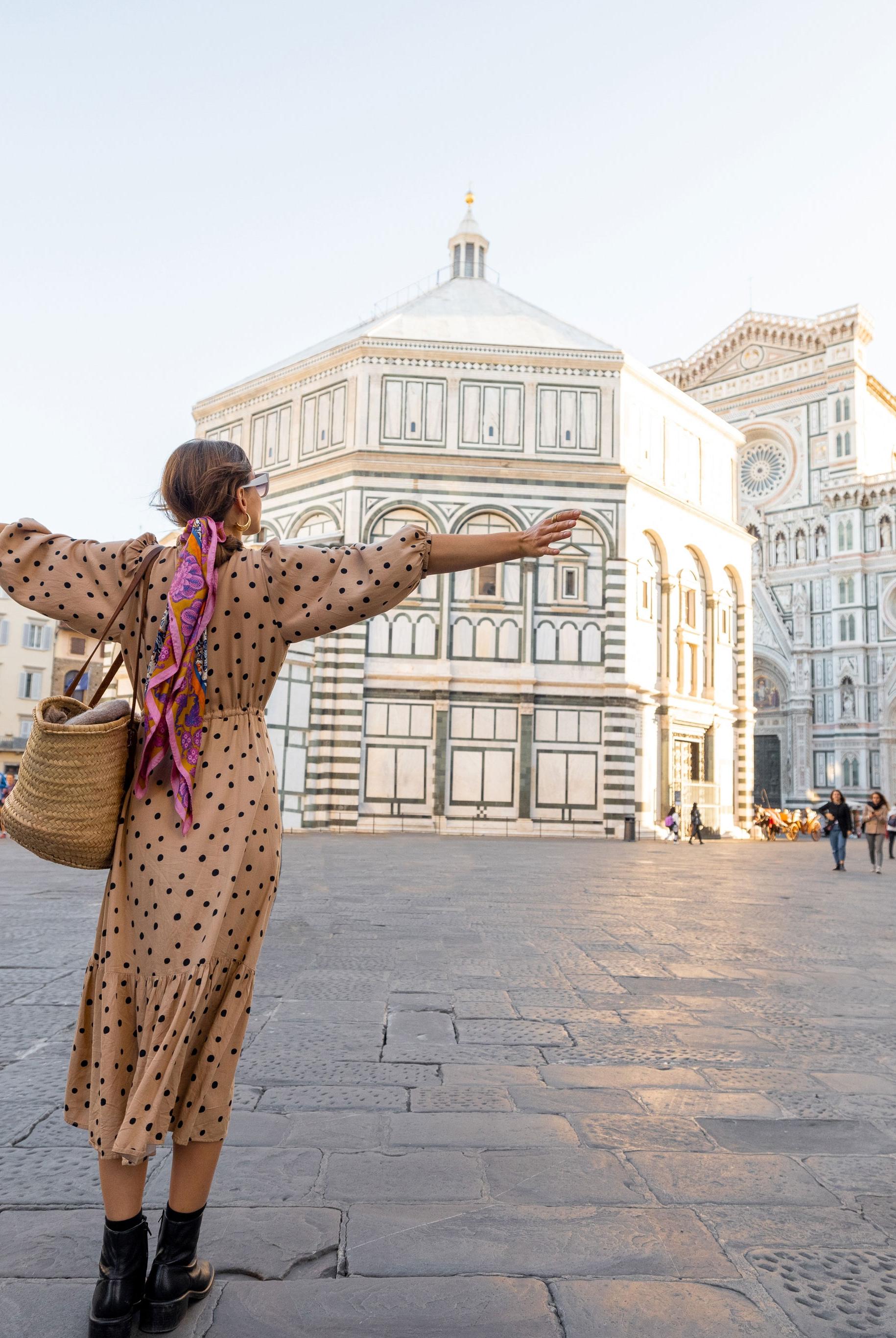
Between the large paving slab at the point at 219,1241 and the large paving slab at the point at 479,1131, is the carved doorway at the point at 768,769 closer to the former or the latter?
the large paving slab at the point at 479,1131

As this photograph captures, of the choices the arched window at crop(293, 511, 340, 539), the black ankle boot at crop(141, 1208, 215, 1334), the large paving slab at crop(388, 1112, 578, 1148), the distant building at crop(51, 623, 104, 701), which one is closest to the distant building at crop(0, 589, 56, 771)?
the distant building at crop(51, 623, 104, 701)

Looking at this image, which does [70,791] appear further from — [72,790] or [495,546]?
[495,546]

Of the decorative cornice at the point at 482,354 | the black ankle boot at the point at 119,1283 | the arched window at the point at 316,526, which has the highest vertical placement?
the decorative cornice at the point at 482,354

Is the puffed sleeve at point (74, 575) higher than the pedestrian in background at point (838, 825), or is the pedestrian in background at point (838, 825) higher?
the puffed sleeve at point (74, 575)

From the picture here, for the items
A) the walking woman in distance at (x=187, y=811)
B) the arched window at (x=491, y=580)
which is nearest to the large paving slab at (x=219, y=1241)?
the walking woman in distance at (x=187, y=811)

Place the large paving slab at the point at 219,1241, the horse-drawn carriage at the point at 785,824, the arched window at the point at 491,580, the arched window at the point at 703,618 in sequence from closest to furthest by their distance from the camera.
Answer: the large paving slab at the point at 219,1241 → the arched window at the point at 491,580 → the arched window at the point at 703,618 → the horse-drawn carriage at the point at 785,824

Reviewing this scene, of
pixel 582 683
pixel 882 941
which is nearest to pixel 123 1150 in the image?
pixel 882 941

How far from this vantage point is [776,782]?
4284 cm

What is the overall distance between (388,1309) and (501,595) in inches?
857

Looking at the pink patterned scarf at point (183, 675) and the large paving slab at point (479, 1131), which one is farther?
the large paving slab at point (479, 1131)

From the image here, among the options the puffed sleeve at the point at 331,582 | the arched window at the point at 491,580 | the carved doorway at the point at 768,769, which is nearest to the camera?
the puffed sleeve at the point at 331,582

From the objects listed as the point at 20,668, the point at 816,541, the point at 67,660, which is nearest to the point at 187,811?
the point at 20,668

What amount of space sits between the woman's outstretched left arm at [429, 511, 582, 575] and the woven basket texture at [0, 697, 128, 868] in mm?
700

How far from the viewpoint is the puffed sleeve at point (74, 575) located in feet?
6.54
